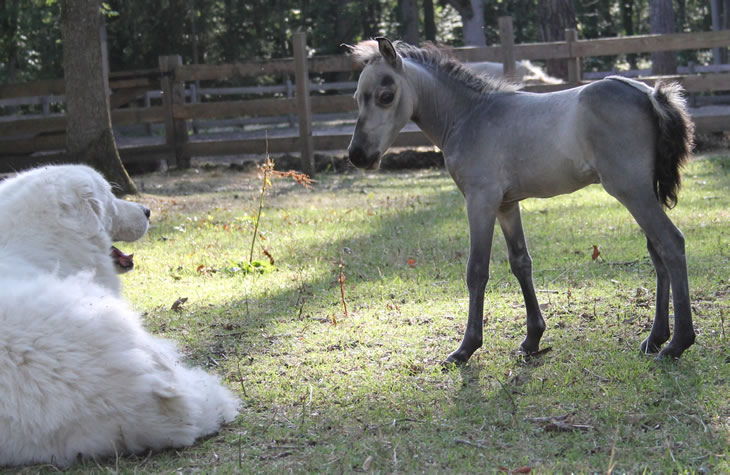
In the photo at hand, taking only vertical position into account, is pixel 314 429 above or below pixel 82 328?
below

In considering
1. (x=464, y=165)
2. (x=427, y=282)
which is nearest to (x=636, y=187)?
(x=464, y=165)

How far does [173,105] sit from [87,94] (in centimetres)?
330

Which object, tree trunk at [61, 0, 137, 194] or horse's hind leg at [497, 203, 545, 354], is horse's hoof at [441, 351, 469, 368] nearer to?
horse's hind leg at [497, 203, 545, 354]

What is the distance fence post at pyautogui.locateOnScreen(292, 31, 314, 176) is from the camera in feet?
46.3

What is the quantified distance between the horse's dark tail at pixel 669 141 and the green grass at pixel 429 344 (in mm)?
1021

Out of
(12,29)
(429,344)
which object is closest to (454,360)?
(429,344)

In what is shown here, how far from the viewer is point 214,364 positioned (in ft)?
16.9

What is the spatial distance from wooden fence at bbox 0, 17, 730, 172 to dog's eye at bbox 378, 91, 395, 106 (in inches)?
355

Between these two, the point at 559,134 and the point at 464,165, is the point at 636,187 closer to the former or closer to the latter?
the point at 559,134

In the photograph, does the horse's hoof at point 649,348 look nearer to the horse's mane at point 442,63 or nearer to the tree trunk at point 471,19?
the horse's mane at point 442,63

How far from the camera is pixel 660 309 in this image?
472cm

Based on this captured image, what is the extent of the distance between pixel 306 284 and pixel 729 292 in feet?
11.3

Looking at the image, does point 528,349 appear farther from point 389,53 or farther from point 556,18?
point 556,18

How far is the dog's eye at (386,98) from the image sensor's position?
16.1ft
